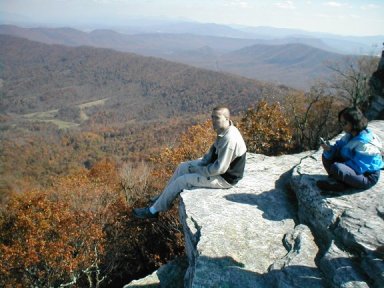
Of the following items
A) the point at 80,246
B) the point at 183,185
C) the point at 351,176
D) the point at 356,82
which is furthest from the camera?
the point at 356,82

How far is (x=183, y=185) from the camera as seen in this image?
35.4 ft

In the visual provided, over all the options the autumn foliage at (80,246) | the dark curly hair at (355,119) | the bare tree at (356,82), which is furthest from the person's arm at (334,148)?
the bare tree at (356,82)

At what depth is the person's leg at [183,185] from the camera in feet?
34.7

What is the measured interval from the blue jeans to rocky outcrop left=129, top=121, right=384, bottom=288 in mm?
321

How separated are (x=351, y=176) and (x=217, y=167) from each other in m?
3.47

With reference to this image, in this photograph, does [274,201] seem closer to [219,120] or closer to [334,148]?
[334,148]

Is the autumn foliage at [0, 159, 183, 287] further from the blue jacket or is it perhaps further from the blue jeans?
the blue jacket

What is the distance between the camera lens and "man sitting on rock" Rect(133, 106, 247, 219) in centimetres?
992

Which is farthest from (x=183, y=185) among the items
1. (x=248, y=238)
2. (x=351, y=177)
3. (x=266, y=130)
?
(x=266, y=130)

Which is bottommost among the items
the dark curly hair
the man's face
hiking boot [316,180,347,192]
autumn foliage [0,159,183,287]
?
autumn foliage [0,159,183,287]

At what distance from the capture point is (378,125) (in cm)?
1498

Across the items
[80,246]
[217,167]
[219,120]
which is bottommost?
[80,246]

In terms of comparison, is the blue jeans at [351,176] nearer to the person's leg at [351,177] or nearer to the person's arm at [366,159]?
the person's leg at [351,177]

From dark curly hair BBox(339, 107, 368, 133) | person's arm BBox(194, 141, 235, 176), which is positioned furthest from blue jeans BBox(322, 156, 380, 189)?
person's arm BBox(194, 141, 235, 176)
